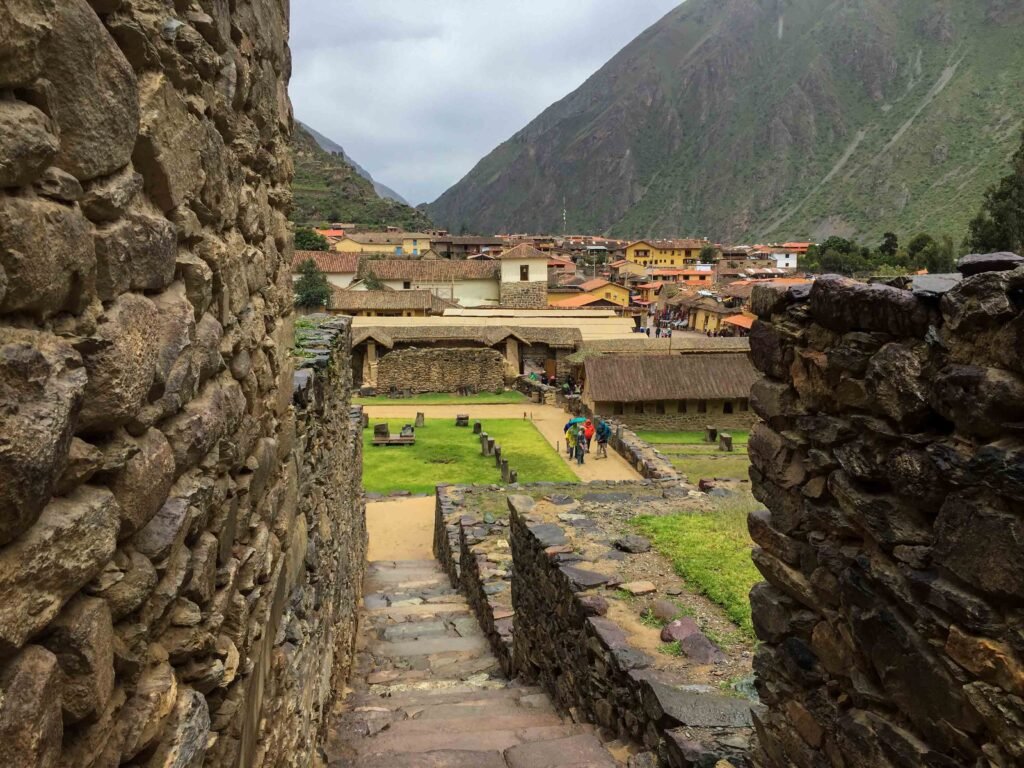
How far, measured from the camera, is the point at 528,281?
59969 millimetres

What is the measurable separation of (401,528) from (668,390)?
596 inches

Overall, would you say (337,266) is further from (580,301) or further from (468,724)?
(468,724)

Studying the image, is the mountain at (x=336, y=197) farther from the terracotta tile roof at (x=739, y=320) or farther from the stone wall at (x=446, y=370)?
the stone wall at (x=446, y=370)

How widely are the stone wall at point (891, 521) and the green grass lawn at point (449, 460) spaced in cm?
1589

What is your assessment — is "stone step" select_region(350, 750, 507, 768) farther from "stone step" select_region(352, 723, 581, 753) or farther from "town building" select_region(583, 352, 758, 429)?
"town building" select_region(583, 352, 758, 429)

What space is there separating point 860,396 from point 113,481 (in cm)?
309

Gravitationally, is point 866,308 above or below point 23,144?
below

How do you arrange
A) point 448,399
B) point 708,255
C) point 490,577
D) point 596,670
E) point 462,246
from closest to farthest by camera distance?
point 596,670 < point 490,577 < point 448,399 < point 462,246 < point 708,255

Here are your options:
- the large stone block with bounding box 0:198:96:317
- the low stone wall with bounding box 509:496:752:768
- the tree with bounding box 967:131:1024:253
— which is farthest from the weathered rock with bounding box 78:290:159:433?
the tree with bounding box 967:131:1024:253

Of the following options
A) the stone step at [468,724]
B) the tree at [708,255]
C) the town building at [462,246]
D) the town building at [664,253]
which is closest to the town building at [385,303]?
the town building at [462,246]

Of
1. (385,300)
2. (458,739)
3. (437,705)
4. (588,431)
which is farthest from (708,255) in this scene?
(458,739)

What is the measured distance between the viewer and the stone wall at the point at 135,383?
1.49 m

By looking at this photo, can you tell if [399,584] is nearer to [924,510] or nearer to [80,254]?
[924,510]

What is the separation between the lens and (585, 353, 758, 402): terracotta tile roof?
1163 inches
